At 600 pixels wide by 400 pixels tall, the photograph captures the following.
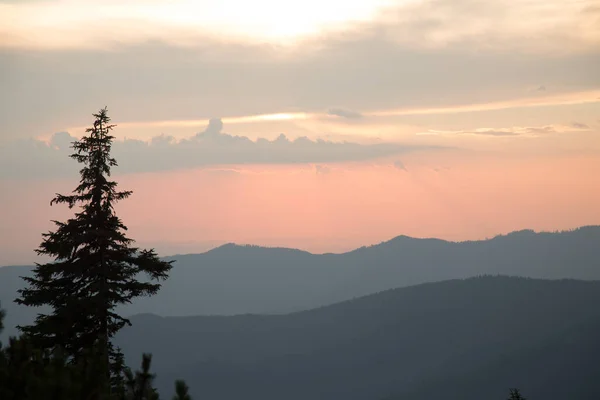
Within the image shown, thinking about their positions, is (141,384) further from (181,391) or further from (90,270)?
(90,270)

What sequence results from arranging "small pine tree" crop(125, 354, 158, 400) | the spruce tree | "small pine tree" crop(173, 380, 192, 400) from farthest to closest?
the spruce tree, "small pine tree" crop(125, 354, 158, 400), "small pine tree" crop(173, 380, 192, 400)

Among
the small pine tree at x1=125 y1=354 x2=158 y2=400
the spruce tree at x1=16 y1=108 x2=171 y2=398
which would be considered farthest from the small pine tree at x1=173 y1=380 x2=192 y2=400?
the spruce tree at x1=16 y1=108 x2=171 y2=398

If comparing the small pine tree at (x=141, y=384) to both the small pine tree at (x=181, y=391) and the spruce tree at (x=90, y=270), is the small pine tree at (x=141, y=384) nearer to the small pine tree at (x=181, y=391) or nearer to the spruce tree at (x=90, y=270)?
the small pine tree at (x=181, y=391)

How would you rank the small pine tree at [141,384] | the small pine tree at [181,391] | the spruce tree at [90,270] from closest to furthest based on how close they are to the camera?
the small pine tree at [181,391]
the small pine tree at [141,384]
the spruce tree at [90,270]

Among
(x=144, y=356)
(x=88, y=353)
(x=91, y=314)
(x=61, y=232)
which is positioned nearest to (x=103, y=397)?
(x=144, y=356)

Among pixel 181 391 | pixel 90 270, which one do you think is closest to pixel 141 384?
pixel 181 391

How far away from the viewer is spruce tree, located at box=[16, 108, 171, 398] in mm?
31391

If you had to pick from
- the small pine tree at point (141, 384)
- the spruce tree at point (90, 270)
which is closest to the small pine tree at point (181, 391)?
the small pine tree at point (141, 384)

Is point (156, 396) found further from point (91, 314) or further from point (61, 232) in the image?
point (61, 232)

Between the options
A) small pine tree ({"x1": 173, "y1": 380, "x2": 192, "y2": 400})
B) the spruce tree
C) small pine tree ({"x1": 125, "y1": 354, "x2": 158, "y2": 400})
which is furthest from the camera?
the spruce tree

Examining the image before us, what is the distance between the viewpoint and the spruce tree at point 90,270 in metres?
31.4

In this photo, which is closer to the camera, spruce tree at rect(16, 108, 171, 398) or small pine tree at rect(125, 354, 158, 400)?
small pine tree at rect(125, 354, 158, 400)

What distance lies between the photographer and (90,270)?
1288 inches

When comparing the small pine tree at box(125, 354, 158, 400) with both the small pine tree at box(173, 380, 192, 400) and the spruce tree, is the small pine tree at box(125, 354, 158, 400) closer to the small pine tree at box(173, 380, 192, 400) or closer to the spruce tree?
the small pine tree at box(173, 380, 192, 400)
